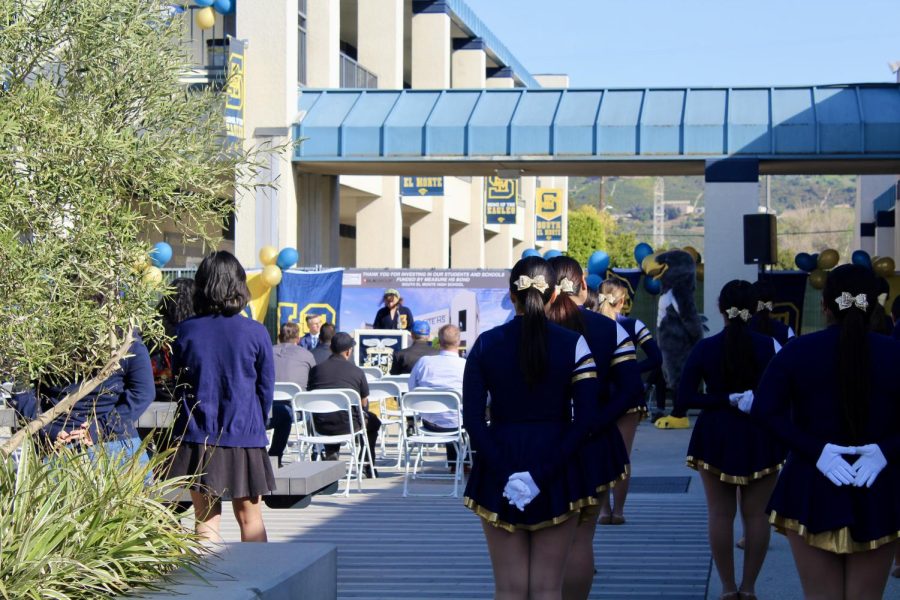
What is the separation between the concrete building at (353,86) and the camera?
78.0 feet

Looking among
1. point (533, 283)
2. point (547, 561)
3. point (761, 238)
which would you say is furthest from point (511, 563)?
point (761, 238)

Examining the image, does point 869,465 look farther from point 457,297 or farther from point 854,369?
point 457,297

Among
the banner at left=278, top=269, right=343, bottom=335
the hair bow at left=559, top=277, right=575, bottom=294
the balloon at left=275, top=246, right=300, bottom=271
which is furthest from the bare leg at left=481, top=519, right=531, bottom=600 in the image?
the balloon at left=275, top=246, right=300, bottom=271

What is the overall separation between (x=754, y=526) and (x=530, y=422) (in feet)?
7.68

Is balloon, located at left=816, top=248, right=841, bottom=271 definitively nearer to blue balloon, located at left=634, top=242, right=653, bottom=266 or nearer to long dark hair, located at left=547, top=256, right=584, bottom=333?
blue balloon, located at left=634, top=242, right=653, bottom=266

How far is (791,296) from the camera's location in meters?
20.8

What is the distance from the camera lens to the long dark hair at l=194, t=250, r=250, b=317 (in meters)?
6.08

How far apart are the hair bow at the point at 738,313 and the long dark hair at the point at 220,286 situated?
2512mm

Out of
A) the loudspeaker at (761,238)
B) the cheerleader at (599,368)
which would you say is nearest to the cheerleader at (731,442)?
the cheerleader at (599,368)

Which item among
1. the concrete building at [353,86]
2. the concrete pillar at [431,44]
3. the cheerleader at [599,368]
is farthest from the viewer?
the concrete pillar at [431,44]

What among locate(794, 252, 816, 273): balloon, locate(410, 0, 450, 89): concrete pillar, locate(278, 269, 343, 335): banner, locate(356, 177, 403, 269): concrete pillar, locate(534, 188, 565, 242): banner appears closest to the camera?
locate(278, 269, 343, 335): banner

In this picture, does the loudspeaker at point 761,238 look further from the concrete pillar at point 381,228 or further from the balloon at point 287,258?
the concrete pillar at point 381,228

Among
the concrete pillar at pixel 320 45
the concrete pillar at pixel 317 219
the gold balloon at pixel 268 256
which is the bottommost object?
the gold balloon at pixel 268 256

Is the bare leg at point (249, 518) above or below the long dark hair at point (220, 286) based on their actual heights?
below
